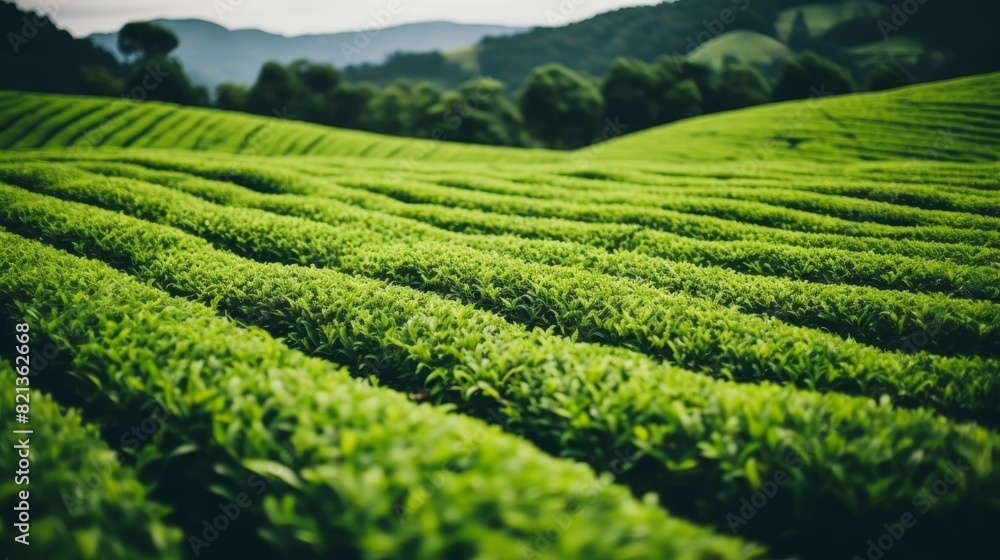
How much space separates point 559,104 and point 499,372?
172 feet

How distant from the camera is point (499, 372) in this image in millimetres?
5238

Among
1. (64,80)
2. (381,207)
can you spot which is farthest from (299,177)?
(64,80)

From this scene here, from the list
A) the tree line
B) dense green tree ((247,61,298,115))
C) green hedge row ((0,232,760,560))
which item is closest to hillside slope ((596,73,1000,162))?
the tree line

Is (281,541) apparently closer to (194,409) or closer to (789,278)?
(194,409)

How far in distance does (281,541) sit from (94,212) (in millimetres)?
9753

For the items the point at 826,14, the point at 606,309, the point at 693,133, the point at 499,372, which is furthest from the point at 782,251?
the point at 826,14

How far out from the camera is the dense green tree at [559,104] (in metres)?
53.8

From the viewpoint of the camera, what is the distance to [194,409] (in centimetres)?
403

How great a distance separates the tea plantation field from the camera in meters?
2.94

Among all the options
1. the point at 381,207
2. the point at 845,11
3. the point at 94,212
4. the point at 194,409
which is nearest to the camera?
the point at 194,409

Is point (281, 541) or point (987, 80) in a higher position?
point (987, 80)

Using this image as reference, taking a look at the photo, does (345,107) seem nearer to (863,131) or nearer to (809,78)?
(809,78)

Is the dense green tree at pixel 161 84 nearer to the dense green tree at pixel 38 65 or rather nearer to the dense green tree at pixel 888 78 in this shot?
the dense green tree at pixel 38 65

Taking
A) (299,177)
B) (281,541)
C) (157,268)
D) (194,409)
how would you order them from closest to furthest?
1. (281,541)
2. (194,409)
3. (157,268)
4. (299,177)
